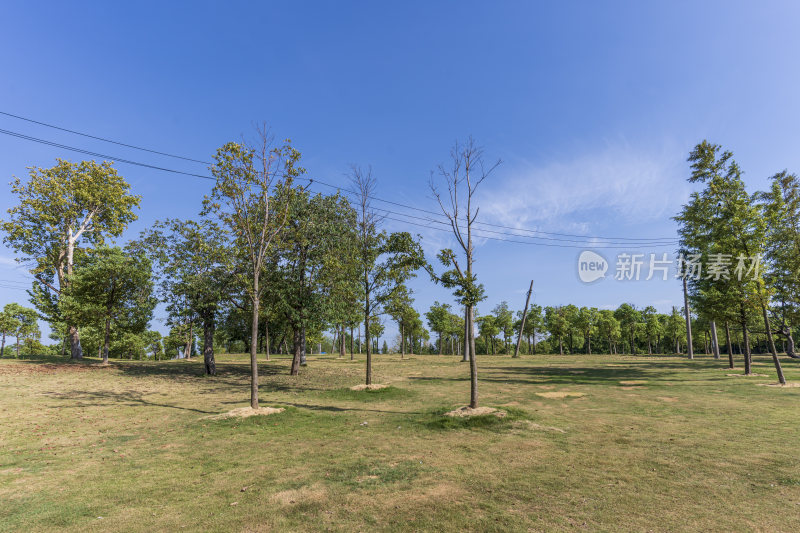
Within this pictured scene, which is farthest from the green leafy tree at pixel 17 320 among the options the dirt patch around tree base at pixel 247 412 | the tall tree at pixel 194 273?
the dirt patch around tree base at pixel 247 412

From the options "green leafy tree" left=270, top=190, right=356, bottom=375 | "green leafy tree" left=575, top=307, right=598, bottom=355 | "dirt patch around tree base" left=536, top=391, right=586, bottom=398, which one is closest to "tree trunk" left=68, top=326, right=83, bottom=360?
"green leafy tree" left=270, top=190, right=356, bottom=375

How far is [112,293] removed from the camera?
29672 mm

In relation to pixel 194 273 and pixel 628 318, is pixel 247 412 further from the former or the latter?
pixel 628 318

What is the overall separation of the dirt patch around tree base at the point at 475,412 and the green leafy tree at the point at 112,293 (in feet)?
95.6

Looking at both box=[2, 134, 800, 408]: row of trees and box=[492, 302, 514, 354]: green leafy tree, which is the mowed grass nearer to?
box=[2, 134, 800, 408]: row of trees

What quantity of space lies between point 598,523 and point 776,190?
29218mm

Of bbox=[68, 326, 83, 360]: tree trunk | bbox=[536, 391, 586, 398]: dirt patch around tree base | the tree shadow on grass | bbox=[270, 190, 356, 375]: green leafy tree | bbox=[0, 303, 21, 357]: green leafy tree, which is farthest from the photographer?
bbox=[0, 303, 21, 357]: green leafy tree

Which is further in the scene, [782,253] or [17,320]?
[17,320]

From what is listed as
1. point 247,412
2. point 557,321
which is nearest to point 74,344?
point 247,412

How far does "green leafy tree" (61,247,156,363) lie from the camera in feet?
93.6

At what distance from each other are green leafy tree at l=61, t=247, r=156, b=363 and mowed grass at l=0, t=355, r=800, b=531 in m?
14.0

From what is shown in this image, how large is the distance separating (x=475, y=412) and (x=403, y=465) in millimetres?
5615

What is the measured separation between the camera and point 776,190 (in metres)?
22.8

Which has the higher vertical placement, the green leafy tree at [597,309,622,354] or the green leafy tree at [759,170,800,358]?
the green leafy tree at [759,170,800,358]
